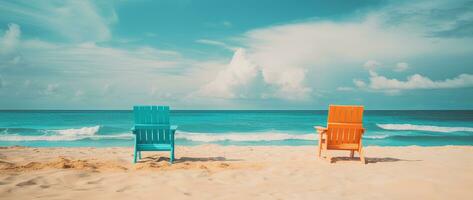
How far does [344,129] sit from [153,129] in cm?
394

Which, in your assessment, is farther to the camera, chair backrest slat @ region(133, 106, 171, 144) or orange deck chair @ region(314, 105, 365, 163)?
orange deck chair @ region(314, 105, 365, 163)

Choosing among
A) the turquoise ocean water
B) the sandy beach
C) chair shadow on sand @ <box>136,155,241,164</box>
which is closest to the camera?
the sandy beach

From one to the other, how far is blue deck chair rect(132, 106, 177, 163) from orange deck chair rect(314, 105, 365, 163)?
3.17 meters

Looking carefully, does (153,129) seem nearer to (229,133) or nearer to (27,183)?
(27,183)

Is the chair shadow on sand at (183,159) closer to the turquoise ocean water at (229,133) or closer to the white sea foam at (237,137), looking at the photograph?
the turquoise ocean water at (229,133)

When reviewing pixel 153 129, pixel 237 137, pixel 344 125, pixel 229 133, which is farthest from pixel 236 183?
pixel 229 133

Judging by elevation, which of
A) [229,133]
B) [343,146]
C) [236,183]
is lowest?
[229,133]

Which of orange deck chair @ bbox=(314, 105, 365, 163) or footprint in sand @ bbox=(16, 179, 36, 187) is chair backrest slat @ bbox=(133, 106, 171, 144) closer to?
footprint in sand @ bbox=(16, 179, 36, 187)

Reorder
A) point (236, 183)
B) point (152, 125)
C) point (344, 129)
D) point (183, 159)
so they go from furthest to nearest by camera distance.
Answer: point (183, 159)
point (344, 129)
point (152, 125)
point (236, 183)

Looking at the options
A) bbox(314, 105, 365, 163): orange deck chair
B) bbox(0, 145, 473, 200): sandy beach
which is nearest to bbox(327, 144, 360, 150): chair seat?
bbox(314, 105, 365, 163): orange deck chair

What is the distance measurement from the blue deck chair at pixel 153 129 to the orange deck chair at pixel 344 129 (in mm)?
3173

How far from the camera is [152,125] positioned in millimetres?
6590

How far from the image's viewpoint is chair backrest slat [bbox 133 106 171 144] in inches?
260

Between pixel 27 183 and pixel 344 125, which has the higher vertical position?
pixel 344 125
